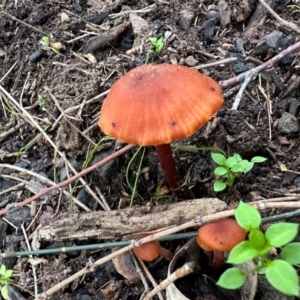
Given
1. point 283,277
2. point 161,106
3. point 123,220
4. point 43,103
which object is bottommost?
point 123,220

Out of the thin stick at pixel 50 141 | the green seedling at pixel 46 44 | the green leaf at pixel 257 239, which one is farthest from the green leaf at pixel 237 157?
the green seedling at pixel 46 44

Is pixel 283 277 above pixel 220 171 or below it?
above

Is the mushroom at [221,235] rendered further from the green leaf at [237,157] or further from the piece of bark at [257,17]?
the piece of bark at [257,17]

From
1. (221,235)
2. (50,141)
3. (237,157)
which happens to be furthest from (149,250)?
(50,141)

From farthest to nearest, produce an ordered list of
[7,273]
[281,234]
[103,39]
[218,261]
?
[103,39] → [7,273] → [218,261] → [281,234]

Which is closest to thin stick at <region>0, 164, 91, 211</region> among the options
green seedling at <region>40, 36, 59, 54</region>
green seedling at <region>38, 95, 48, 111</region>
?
green seedling at <region>38, 95, 48, 111</region>

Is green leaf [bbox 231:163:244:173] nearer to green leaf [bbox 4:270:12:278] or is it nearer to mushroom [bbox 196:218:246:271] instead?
mushroom [bbox 196:218:246:271]

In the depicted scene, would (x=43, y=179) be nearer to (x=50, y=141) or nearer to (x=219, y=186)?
(x=50, y=141)
